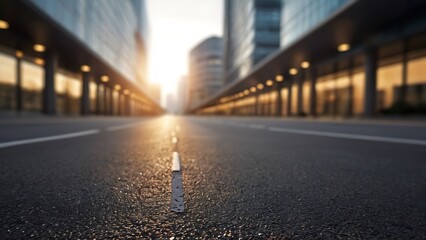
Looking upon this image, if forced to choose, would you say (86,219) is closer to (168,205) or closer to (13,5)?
(168,205)

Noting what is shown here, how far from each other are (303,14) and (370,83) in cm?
2463

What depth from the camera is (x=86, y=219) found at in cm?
134

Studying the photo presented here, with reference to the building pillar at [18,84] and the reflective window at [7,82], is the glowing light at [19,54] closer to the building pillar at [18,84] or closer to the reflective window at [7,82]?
the building pillar at [18,84]

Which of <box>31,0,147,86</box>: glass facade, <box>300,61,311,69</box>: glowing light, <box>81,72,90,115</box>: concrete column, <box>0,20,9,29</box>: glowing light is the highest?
<box>31,0,147,86</box>: glass facade

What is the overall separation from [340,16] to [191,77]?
165106 millimetres

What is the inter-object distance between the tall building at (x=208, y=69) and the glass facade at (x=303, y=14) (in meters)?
101

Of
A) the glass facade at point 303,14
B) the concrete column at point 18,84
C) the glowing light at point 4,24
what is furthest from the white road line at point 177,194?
the glass facade at point 303,14

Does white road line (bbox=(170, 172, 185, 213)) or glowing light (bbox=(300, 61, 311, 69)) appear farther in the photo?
glowing light (bbox=(300, 61, 311, 69))

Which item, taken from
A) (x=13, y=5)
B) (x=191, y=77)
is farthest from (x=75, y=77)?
(x=191, y=77)

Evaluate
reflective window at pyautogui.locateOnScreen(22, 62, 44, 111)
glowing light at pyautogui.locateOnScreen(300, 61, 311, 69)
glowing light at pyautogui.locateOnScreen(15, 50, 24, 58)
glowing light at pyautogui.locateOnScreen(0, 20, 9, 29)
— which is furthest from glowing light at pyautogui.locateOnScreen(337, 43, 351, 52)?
reflective window at pyautogui.locateOnScreen(22, 62, 44, 111)

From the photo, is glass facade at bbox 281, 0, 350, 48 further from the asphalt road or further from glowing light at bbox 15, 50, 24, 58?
the asphalt road

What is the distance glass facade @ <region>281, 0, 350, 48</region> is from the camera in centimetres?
3444

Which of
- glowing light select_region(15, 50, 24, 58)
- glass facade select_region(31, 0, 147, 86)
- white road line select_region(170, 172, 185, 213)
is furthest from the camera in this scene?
glass facade select_region(31, 0, 147, 86)

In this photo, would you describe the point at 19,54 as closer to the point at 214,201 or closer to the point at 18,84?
the point at 18,84
